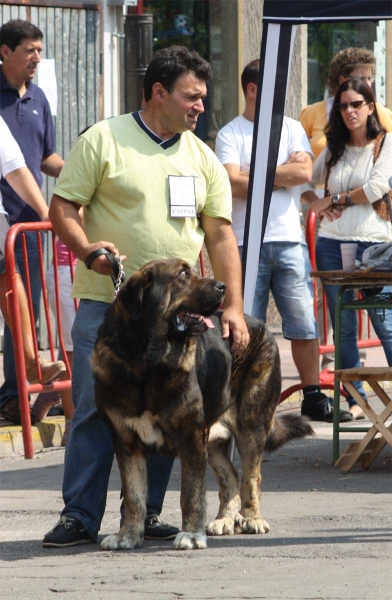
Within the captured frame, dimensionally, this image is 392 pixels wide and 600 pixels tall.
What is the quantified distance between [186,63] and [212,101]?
757cm

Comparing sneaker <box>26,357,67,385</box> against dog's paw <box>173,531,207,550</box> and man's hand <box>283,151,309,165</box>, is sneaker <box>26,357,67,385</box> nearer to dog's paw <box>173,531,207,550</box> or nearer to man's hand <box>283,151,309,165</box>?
man's hand <box>283,151,309,165</box>

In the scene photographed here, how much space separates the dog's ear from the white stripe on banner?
1.63 meters

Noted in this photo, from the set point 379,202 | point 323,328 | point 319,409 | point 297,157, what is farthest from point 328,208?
point 323,328

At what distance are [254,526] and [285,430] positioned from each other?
2.24 feet

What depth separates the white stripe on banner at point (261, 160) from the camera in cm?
655

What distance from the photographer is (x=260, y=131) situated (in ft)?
22.1

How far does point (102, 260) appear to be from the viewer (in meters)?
5.40

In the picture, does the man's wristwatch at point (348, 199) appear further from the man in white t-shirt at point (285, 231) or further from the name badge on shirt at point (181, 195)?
the name badge on shirt at point (181, 195)

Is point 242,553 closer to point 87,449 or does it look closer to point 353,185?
point 87,449

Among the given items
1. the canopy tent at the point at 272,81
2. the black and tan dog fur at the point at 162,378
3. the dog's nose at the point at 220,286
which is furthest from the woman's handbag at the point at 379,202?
the dog's nose at the point at 220,286

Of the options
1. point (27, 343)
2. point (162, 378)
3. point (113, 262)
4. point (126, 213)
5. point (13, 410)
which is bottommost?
point (13, 410)

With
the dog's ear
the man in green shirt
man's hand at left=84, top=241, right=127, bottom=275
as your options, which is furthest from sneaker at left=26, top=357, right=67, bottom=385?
the dog's ear

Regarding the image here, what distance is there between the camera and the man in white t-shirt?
8648 millimetres

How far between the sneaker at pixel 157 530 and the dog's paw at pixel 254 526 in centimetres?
32
